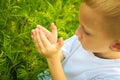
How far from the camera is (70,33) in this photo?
264 cm

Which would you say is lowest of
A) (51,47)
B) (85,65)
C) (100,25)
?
(85,65)

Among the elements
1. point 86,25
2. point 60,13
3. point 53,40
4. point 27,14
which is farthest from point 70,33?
point 86,25

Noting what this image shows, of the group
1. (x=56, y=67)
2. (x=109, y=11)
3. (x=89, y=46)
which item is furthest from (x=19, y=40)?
(x=109, y=11)

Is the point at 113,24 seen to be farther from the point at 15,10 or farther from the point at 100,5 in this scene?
the point at 15,10

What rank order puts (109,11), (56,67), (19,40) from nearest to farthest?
(109,11)
(56,67)
(19,40)

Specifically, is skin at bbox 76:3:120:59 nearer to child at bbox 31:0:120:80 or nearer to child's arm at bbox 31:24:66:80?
child at bbox 31:0:120:80

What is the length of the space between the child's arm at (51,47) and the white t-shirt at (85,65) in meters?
0.09

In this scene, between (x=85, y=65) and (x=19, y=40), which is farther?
(x=19, y=40)

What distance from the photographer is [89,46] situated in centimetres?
199

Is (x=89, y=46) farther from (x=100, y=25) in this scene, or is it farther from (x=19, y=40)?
(x=19, y=40)

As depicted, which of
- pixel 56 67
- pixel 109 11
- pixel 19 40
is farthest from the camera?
pixel 19 40

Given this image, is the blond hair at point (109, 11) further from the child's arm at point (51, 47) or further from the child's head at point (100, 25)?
the child's arm at point (51, 47)

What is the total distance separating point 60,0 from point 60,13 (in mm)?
89

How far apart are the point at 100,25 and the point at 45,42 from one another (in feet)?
0.95
